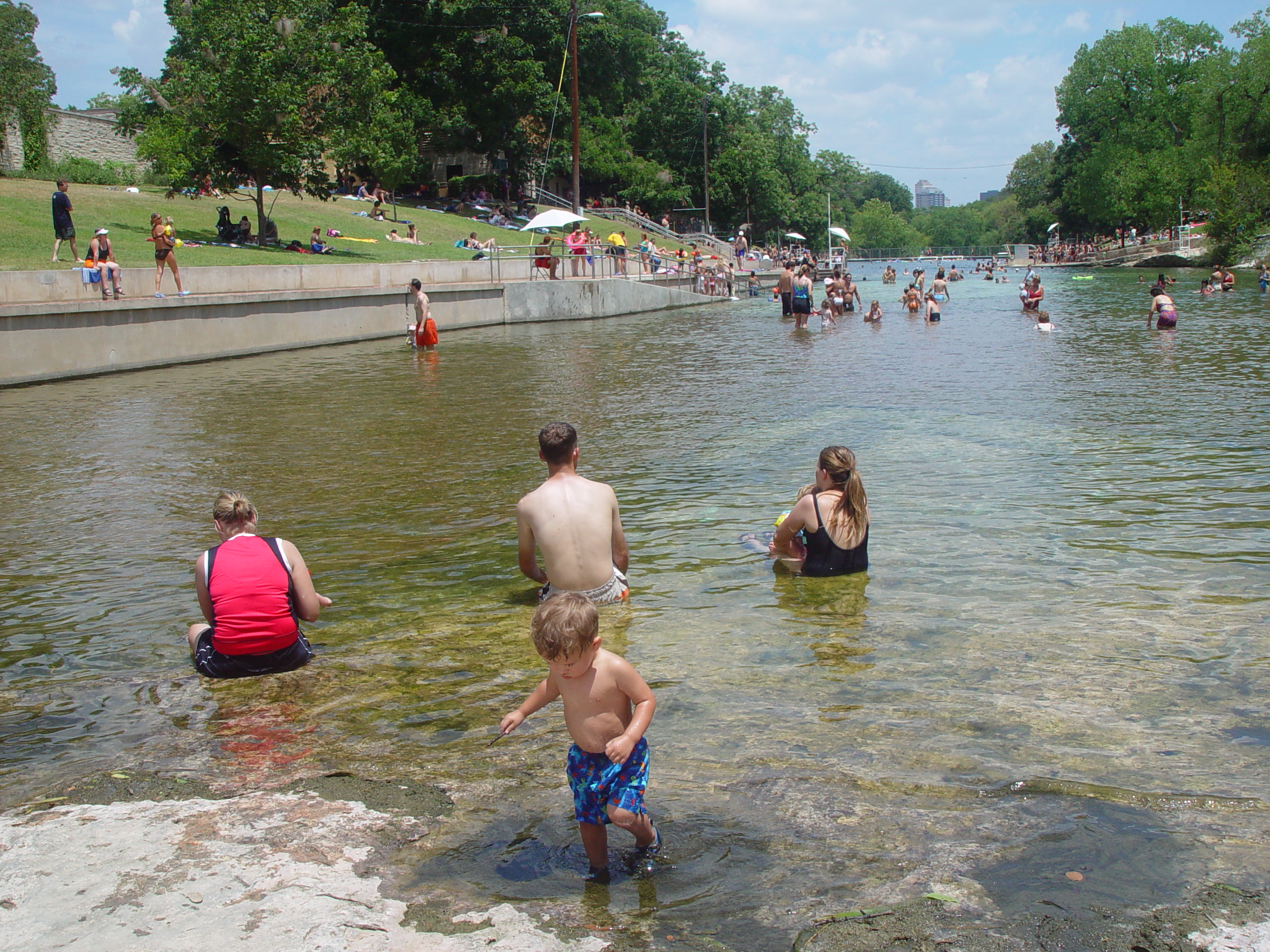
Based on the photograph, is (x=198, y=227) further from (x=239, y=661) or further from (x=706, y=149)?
(x=706, y=149)

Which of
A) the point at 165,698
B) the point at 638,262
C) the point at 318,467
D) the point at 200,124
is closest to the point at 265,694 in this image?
the point at 165,698

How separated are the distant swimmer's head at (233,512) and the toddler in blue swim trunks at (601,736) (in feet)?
9.14

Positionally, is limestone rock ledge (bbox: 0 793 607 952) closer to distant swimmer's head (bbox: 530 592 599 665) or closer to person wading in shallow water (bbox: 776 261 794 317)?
distant swimmer's head (bbox: 530 592 599 665)

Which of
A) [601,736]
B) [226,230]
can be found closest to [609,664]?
[601,736]

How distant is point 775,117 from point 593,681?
376 feet

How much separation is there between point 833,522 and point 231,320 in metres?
19.9

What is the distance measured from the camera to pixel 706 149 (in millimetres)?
76500

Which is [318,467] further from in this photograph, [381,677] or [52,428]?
[381,677]

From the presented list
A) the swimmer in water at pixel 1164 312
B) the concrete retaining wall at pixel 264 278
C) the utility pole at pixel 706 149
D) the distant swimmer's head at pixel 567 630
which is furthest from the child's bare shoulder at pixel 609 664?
the utility pole at pixel 706 149

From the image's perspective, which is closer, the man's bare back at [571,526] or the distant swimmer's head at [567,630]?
the distant swimmer's head at [567,630]

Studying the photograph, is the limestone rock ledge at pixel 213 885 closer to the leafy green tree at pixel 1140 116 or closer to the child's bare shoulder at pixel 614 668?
the child's bare shoulder at pixel 614 668

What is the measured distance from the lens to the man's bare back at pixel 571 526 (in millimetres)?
6215

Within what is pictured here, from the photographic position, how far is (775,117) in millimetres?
110500

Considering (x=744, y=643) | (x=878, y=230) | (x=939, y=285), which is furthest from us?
(x=878, y=230)
